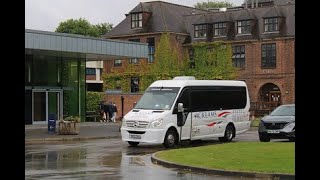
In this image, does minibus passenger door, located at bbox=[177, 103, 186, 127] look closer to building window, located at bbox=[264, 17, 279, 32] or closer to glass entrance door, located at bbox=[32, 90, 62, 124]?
glass entrance door, located at bbox=[32, 90, 62, 124]

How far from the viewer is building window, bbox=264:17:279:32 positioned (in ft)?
197

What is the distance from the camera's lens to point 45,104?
127 feet

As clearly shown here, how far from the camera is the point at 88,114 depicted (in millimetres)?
49875

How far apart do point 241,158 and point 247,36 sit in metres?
47.8

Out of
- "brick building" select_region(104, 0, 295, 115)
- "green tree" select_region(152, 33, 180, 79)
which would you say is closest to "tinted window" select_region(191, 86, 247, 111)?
"brick building" select_region(104, 0, 295, 115)

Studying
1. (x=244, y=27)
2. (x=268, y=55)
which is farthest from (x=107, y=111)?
(x=244, y=27)

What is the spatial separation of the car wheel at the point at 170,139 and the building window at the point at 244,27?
42077 millimetres

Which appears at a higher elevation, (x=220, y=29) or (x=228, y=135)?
(x=220, y=29)

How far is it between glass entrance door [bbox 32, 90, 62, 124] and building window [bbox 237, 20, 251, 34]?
2830cm

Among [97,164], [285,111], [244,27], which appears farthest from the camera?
[244,27]

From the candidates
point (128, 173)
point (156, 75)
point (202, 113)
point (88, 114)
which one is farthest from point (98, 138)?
point (156, 75)

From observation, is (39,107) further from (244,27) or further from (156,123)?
(244,27)

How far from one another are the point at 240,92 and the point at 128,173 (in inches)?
525
